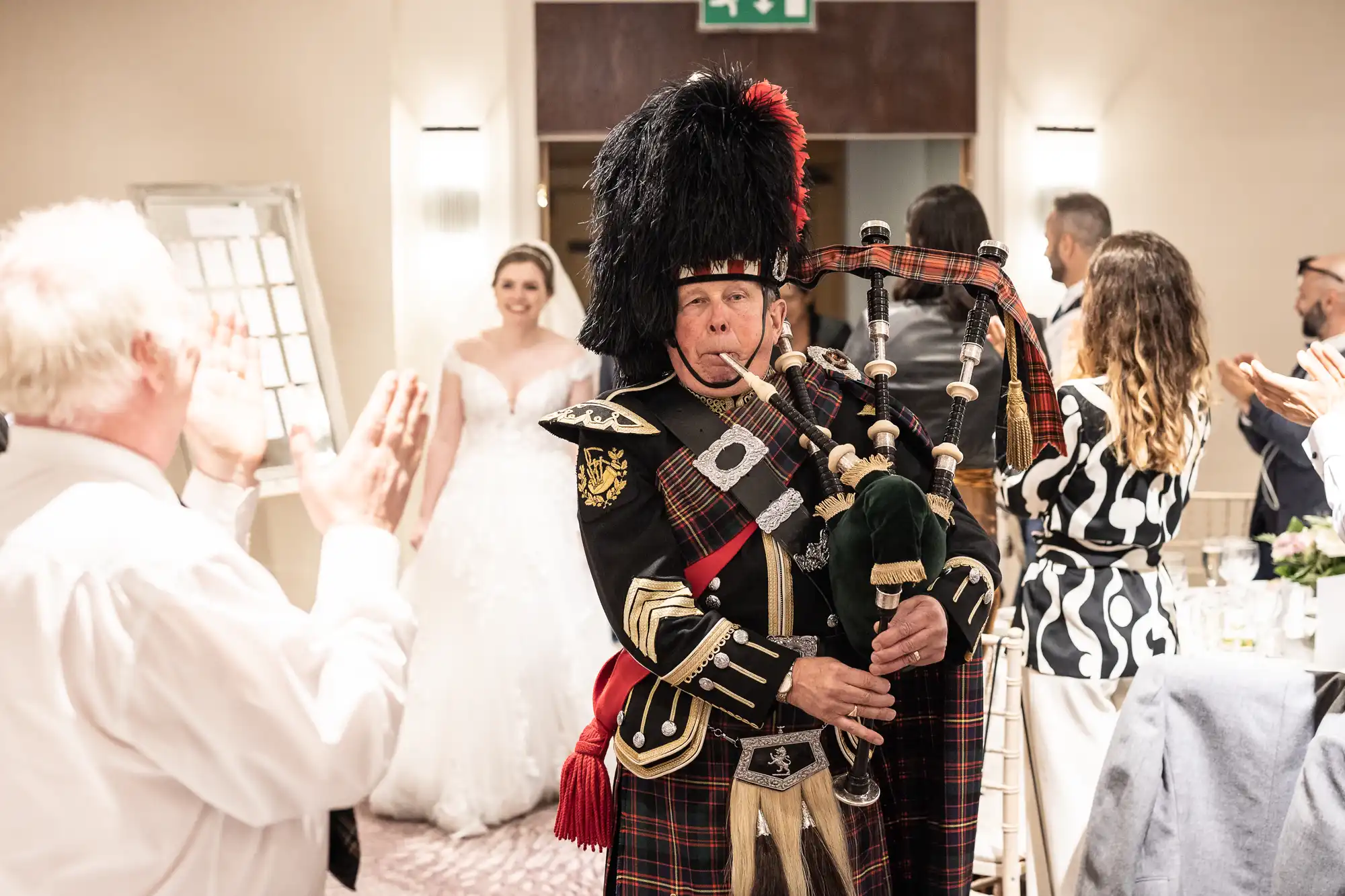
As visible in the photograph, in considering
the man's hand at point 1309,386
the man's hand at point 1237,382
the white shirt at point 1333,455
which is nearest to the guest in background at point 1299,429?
the man's hand at point 1237,382

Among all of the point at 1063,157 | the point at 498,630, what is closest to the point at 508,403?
the point at 498,630

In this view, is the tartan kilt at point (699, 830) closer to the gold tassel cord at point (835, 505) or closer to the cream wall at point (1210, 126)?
the gold tassel cord at point (835, 505)

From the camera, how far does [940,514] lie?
4.69ft

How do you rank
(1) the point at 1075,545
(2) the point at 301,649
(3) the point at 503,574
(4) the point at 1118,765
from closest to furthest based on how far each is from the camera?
(2) the point at 301,649, (4) the point at 1118,765, (1) the point at 1075,545, (3) the point at 503,574

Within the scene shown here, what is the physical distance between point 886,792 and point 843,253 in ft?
2.31

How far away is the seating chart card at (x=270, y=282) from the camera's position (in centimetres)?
481

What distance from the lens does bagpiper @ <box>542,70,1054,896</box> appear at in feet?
4.63

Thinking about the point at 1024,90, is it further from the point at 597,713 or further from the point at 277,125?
the point at 597,713

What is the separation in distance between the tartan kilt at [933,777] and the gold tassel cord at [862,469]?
0.32 meters

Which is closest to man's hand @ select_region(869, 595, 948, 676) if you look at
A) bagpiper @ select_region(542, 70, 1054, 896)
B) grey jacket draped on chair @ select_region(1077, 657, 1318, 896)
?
bagpiper @ select_region(542, 70, 1054, 896)

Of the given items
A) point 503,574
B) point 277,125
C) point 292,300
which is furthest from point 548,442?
point 277,125

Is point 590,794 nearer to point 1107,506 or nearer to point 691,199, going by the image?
point 691,199

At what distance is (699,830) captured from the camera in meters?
1.50

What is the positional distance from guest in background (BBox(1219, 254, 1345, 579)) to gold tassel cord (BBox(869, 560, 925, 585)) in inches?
108
